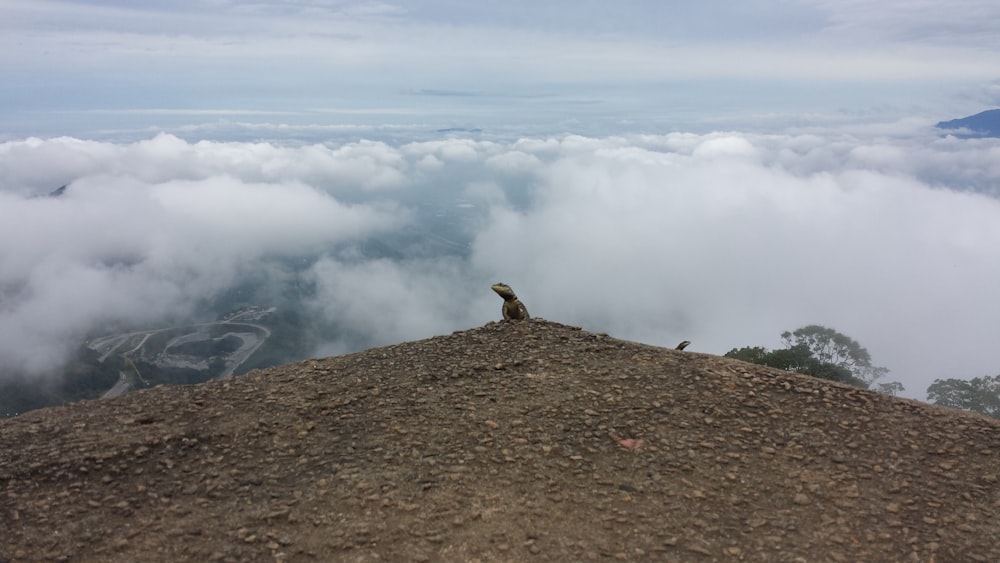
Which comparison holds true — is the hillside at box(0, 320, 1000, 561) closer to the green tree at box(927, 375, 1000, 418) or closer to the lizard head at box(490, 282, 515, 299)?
the lizard head at box(490, 282, 515, 299)

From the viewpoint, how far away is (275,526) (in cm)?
618

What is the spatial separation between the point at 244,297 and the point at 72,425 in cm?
15548

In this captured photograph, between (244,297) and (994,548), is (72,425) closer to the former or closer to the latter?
(994,548)

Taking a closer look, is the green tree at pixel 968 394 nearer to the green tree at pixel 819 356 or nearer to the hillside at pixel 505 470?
the green tree at pixel 819 356

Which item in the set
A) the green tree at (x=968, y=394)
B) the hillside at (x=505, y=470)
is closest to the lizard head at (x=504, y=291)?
the hillside at (x=505, y=470)

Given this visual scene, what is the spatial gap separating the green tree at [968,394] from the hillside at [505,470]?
16.0m

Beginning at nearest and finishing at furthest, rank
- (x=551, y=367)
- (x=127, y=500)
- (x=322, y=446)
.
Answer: (x=127, y=500)
(x=322, y=446)
(x=551, y=367)

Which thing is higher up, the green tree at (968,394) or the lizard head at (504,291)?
the lizard head at (504,291)

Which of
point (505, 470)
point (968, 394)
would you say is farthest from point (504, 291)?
point (968, 394)

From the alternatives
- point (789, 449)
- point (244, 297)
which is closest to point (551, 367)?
point (789, 449)

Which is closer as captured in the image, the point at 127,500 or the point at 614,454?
the point at 127,500

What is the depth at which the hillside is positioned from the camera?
19.5 ft

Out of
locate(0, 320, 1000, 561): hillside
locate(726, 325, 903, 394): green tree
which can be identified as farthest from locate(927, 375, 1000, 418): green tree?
locate(0, 320, 1000, 561): hillside

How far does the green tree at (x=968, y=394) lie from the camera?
2081 centimetres
